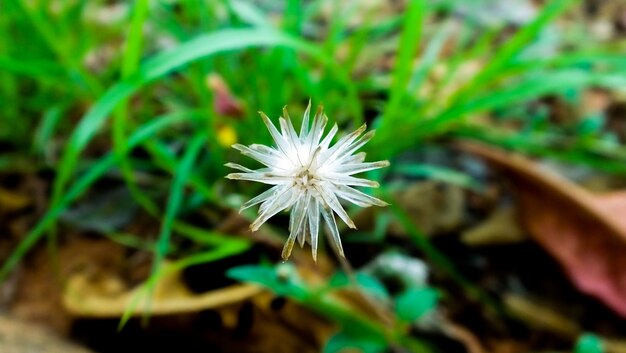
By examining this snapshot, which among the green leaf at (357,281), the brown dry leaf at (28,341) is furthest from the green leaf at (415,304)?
the brown dry leaf at (28,341)

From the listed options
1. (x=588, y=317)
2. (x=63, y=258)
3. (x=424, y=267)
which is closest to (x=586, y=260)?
(x=588, y=317)

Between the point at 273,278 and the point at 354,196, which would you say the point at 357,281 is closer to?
the point at 273,278

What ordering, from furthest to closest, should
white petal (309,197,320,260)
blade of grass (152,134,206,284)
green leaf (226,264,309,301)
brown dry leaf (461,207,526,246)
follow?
1. brown dry leaf (461,207,526,246)
2. blade of grass (152,134,206,284)
3. green leaf (226,264,309,301)
4. white petal (309,197,320,260)

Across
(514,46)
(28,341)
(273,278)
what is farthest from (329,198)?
(514,46)

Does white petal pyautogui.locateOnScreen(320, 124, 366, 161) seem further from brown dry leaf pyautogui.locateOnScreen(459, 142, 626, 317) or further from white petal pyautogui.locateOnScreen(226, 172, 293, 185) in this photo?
brown dry leaf pyautogui.locateOnScreen(459, 142, 626, 317)

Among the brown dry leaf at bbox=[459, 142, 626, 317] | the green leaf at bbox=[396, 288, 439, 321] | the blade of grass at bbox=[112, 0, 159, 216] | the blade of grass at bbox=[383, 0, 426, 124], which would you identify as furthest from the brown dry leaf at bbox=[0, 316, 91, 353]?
the brown dry leaf at bbox=[459, 142, 626, 317]

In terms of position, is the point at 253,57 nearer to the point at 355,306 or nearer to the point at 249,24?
the point at 249,24
